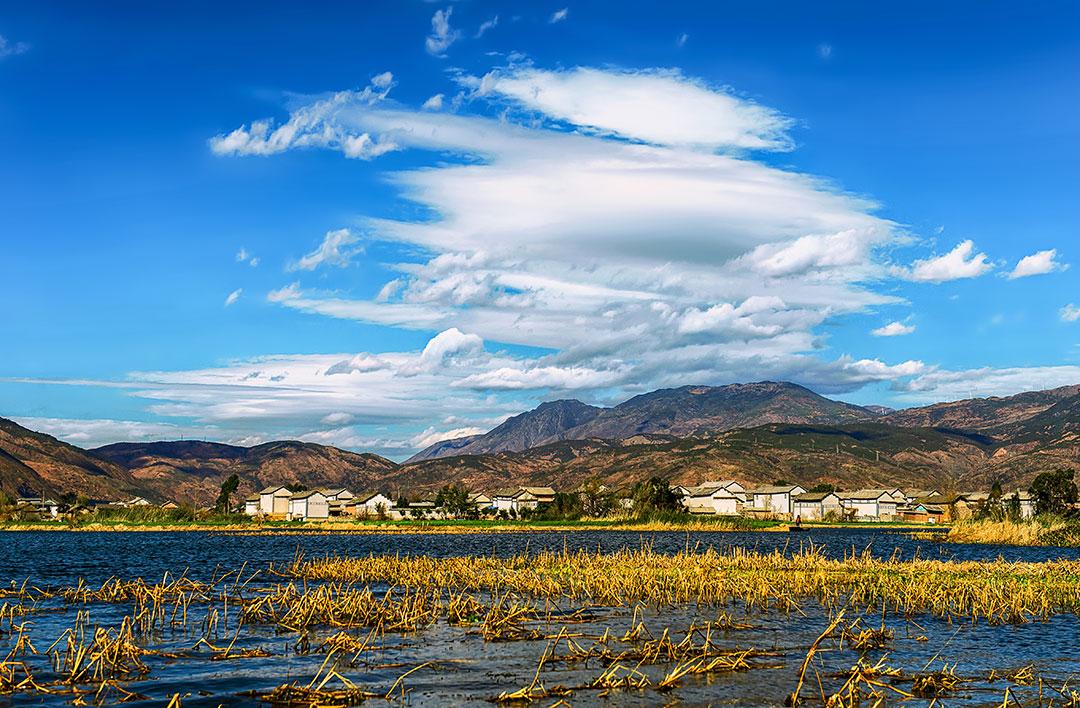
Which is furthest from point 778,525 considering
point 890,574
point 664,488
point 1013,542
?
point 890,574

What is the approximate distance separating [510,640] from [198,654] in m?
10.4

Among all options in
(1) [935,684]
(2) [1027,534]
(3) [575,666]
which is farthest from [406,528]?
(1) [935,684]

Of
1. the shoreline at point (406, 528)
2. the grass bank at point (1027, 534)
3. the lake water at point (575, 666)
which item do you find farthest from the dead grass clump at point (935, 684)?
the shoreline at point (406, 528)

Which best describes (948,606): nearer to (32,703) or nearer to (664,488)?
(32,703)

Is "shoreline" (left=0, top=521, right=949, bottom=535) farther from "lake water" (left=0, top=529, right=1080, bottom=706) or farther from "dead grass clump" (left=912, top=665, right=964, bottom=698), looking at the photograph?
"dead grass clump" (left=912, top=665, right=964, bottom=698)

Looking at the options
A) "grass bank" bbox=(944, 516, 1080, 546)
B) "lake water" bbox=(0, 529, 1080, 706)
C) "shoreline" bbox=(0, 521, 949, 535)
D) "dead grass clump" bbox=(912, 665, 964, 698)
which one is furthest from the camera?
"shoreline" bbox=(0, 521, 949, 535)

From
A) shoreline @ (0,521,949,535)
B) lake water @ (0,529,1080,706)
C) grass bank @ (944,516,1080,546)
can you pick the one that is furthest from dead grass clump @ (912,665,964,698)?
shoreline @ (0,521,949,535)

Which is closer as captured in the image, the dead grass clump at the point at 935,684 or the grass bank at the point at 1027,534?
the dead grass clump at the point at 935,684

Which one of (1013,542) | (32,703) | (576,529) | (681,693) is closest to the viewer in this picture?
A: (32,703)

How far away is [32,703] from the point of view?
24.8m

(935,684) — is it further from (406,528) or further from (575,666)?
(406,528)

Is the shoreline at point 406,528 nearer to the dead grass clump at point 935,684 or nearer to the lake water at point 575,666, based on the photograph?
the lake water at point 575,666

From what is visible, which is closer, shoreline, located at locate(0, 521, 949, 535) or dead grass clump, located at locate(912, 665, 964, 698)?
dead grass clump, located at locate(912, 665, 964, 698)

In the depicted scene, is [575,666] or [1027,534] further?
[1027,534]
